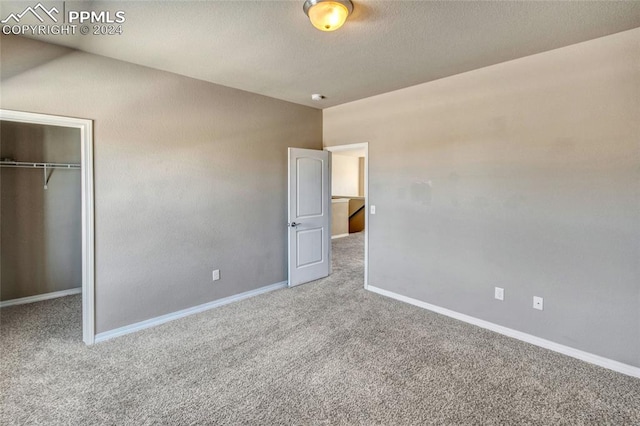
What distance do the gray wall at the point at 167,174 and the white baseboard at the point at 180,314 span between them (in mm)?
54

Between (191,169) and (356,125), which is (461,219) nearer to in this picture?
(356,125)

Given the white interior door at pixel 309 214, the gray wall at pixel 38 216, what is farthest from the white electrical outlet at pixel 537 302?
the gray wall at pixel 38 216

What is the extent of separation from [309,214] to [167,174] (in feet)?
6.53

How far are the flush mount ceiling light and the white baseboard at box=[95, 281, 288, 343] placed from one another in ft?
10.2

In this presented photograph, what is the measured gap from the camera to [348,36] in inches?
94.3

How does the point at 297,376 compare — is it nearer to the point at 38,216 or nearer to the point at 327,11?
the point at 327,11

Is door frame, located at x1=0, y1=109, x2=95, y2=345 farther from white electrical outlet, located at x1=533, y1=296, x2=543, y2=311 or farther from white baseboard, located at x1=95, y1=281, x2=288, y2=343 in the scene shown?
white electrical outlet, located at x1=533, y1=296, x2=543, y2=311

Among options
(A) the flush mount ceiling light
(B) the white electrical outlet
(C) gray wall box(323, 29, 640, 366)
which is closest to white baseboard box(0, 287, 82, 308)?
(C) gray wall box(323, 29, 640, 366)

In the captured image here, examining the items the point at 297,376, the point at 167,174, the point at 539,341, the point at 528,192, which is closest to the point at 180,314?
the point at 167,174

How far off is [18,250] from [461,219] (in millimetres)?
5133

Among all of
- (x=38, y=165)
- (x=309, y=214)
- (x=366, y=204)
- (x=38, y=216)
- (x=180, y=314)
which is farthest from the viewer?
(x=309, y=214)

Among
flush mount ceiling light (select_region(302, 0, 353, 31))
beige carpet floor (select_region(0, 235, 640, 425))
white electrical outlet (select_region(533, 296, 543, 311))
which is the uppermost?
flush mount ceiling light (select_region(302, 0, 353, 31))

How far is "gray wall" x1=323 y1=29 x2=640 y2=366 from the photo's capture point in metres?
2.37

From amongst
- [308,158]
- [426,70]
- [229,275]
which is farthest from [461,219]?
[229,275]
